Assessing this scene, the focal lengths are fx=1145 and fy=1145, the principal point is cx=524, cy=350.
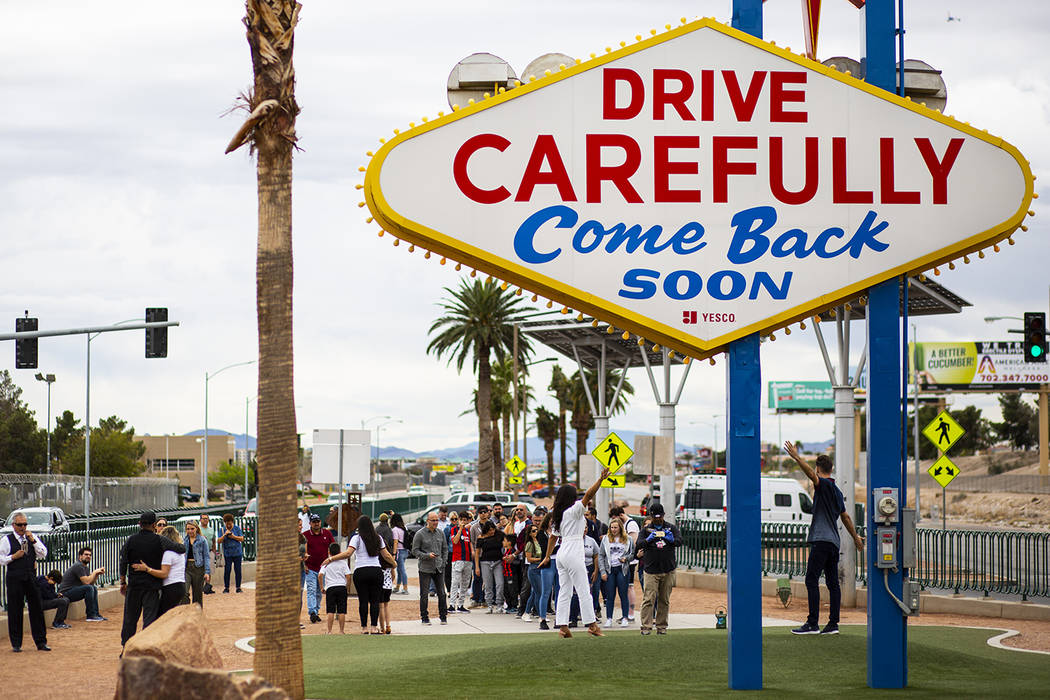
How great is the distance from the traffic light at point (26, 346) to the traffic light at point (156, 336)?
2736mm

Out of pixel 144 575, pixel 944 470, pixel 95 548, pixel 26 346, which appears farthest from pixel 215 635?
pixel 944 470

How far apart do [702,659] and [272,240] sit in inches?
244

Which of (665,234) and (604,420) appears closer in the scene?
(665,234)

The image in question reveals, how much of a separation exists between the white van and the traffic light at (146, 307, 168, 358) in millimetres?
15347

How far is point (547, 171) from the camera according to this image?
33.1ft

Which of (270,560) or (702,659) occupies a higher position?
(270,560)

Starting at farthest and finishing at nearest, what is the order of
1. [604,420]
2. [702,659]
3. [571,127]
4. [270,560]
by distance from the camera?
[604,420], [702,659], [571,127], [270,560]

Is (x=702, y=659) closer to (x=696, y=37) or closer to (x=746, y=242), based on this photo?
(x=746, y=242)

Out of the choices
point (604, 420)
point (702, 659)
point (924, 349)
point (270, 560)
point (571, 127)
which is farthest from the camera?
point (924, 349)

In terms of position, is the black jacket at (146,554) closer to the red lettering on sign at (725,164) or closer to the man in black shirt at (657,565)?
the man in black shirt at (657,565)

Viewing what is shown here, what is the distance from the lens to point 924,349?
84938 mm

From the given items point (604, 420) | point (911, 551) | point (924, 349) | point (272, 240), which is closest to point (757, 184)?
point (911, 551)

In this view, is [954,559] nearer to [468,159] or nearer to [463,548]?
[463,548]

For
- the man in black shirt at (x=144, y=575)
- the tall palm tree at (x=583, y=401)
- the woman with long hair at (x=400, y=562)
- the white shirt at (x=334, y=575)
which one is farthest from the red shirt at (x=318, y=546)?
the tall palm tree at (x=583, y=401)
